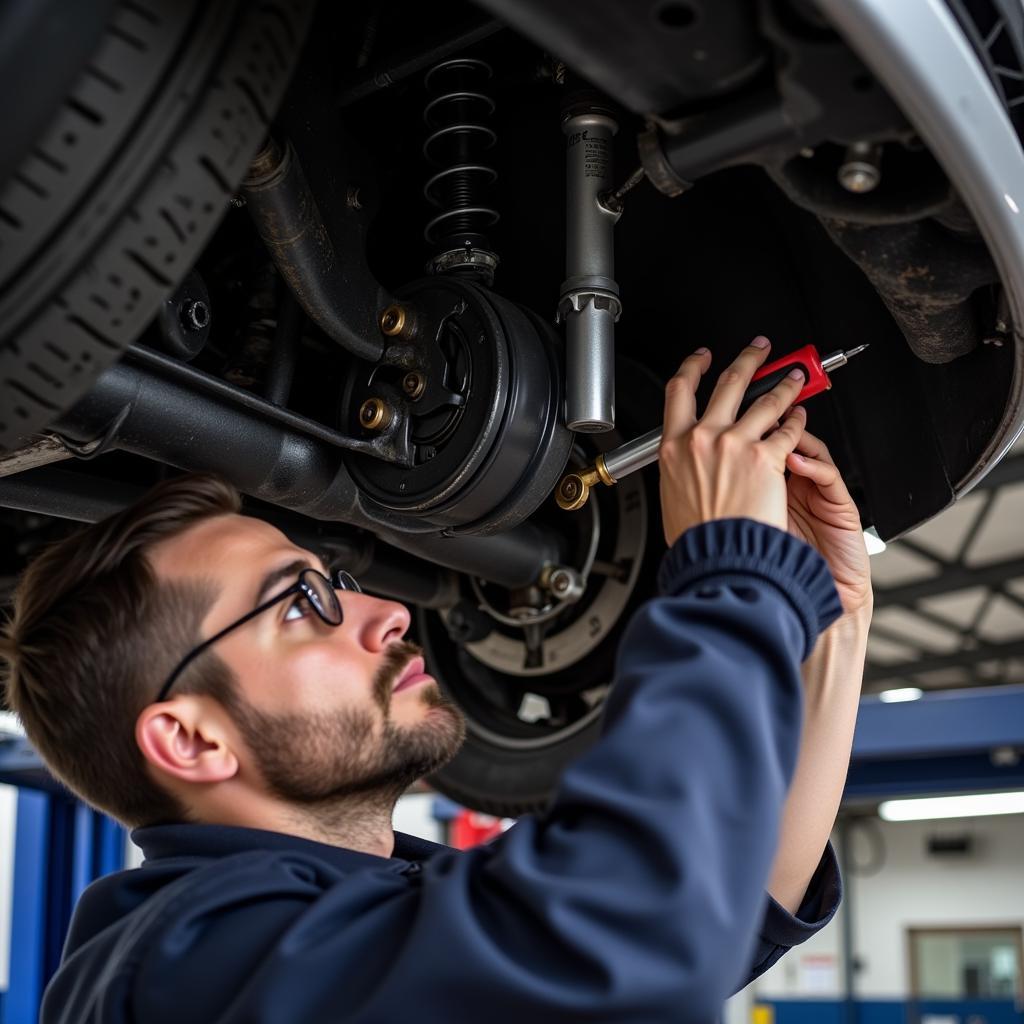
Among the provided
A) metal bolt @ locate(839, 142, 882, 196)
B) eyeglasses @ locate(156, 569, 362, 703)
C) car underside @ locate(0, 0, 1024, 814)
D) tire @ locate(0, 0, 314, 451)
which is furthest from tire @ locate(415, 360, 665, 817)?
tire @ locate(0, 0, 314, 451)

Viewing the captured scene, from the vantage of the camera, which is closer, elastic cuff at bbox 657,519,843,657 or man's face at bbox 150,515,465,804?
elastic cuff at bbox 657,519,843,657

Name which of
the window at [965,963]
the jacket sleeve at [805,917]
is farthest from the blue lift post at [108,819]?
the window at [965,963]

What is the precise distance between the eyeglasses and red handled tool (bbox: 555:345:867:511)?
0.76ft

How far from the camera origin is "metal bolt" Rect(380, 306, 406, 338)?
1.04 m

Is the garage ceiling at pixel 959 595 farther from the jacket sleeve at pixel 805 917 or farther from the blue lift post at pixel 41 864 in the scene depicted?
the jacket sleeve at pixel 805 917

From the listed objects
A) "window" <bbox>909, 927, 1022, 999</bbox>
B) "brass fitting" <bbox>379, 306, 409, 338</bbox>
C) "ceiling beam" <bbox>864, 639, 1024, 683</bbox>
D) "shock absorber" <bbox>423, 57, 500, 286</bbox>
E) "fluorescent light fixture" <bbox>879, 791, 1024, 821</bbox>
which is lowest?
"window" <bbox>909, 927, 1022, 999</bbox>

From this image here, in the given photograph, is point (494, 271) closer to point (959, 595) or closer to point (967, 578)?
point (967, 578)

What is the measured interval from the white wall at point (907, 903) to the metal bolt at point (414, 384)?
30.5 feet

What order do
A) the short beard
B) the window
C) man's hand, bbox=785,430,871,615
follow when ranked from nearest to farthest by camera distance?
the short beard, man's hand, bbox=785,430,871,615, the window

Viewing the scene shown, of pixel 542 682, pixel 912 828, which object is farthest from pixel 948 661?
pixel 542 682

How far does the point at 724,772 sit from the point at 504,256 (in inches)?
29.5

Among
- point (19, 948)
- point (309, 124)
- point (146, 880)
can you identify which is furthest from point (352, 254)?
point (19, 948)

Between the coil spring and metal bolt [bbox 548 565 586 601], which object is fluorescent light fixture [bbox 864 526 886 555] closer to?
metal bolt [bbox 548 565 586 601]

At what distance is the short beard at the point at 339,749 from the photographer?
3.01 ft
